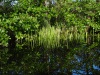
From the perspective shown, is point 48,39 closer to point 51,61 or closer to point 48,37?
point 48,37

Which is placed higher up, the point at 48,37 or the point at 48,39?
the point at 48,37

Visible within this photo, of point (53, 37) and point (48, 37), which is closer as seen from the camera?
point (48, 37)

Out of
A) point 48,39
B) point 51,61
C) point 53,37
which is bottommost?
point 51,61

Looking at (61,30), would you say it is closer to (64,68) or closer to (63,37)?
(63,37)

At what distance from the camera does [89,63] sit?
674 inches

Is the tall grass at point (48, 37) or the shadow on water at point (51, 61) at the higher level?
the tall grass at point (48, 37)

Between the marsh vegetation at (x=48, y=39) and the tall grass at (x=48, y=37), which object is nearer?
the marsh vegetation at (x=48, y=39)

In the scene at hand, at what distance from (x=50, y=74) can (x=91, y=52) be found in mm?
7042

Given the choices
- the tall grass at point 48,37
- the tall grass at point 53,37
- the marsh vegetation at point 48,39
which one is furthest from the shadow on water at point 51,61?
the tall grass at point 53,37

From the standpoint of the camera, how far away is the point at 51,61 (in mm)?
17750

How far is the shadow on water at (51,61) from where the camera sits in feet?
49.4

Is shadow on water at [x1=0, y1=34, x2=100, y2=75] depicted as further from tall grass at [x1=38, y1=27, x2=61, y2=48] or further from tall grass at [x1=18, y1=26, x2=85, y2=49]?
tall grass at [x1=18, y1=26, x2=85, y2=49]

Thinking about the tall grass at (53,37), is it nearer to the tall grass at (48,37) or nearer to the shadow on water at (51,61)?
the tall grass at (48,37)

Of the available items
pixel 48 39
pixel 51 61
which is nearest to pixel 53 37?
pixel 48 39
